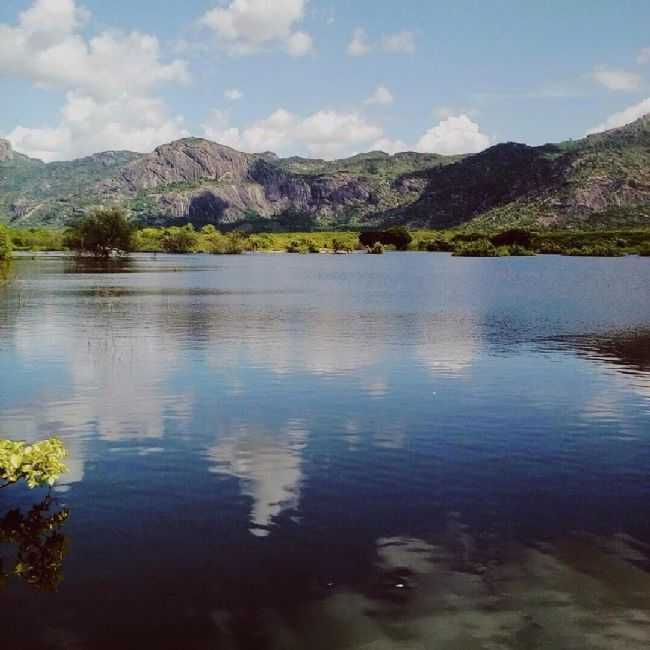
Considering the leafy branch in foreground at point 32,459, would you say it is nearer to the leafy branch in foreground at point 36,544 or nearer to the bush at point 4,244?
the leafy branch in foreground at point 36,544

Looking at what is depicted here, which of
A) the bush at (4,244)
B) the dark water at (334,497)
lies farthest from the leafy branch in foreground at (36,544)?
the bush at (4,244)

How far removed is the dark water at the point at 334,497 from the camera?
15.7m

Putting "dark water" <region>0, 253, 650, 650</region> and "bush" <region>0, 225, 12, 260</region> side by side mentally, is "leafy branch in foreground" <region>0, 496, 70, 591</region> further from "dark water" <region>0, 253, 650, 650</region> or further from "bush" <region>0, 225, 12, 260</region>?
"bush" <region>0, 225, 12, 260</region>

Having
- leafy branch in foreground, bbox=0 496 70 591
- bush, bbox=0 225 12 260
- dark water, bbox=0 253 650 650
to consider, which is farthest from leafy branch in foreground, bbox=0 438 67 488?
bush, bbox=0 225 12 260

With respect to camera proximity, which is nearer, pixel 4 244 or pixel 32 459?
pixel 32 459

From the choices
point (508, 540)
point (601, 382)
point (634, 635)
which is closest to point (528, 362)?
point (601, 382)

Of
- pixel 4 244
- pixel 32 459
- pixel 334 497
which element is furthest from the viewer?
pixel 4 244

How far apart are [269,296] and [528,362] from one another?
64797 mm

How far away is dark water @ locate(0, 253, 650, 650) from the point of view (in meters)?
15.7

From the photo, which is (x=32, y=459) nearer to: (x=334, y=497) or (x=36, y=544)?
(x=36, y=544)

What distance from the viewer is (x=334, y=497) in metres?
23.1

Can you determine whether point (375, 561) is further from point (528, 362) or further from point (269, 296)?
point (269, 296)

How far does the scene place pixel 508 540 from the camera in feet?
65.2


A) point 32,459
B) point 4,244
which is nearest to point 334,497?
point 32,459
